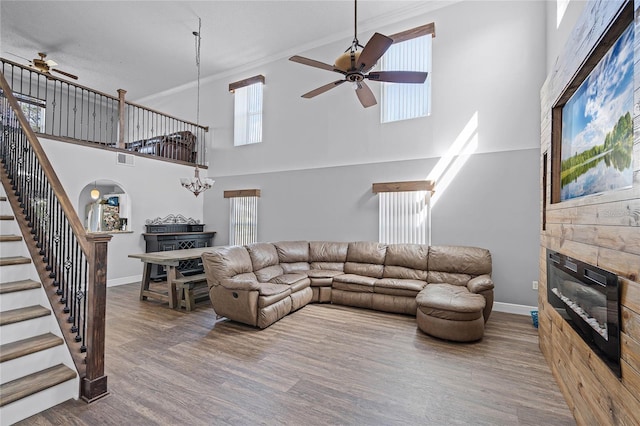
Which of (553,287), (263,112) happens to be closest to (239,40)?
(263,112)

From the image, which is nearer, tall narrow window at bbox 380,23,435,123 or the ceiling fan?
the ceiling fan

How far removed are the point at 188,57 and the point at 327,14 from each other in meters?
3.51

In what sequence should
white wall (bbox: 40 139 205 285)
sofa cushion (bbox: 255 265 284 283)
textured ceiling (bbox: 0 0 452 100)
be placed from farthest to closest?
white wall (bbox: 40 139 205 285), textured ceiling (bbox: 0 0 452 100), sofa cushion (bbox: 255 265 284 283)

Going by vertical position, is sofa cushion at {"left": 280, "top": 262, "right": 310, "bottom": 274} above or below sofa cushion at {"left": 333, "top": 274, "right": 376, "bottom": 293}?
above

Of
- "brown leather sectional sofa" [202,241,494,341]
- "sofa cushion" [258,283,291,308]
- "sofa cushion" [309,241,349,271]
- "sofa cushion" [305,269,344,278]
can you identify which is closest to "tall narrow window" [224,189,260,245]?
"brown leather sectional sofa" [202,241,494,341]

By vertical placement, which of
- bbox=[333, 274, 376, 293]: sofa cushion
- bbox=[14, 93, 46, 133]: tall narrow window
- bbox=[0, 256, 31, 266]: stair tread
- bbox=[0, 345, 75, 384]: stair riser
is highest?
bbox=[14, 93, 46, 133]: tall narrow window

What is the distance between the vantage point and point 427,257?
4574 mm

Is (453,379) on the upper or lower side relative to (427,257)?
lower

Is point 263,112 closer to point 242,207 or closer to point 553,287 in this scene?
point 242,207

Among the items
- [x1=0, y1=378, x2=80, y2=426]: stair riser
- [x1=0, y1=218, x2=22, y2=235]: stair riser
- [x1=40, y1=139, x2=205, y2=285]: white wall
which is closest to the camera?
[x1=0, y1=378, x2=80, y2=426]: stair riser

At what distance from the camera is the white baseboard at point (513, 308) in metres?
4.21

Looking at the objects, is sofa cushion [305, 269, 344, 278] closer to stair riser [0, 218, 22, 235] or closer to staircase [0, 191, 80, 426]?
staircase [0, 191, 80, 426]

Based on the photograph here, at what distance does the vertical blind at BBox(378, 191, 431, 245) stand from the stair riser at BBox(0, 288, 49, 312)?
445 cm

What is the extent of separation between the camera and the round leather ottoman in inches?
126
